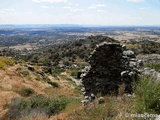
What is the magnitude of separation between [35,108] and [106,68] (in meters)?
5.40

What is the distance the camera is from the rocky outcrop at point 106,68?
16.4 metres

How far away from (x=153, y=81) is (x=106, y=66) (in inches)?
332

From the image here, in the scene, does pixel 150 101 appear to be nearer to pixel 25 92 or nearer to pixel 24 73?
pixel 25 92

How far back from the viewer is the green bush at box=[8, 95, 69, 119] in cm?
1330

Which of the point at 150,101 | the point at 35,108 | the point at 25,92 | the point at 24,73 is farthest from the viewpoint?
the point at 24,73

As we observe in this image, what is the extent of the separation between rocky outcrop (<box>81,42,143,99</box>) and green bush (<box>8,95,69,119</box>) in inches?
114

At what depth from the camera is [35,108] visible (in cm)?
1422

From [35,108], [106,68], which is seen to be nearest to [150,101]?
[35,108]

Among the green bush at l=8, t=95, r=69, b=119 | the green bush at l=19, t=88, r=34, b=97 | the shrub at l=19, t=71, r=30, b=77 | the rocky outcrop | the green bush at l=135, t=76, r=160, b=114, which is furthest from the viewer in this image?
the shrub at l=19, t=71, r=30, b=77

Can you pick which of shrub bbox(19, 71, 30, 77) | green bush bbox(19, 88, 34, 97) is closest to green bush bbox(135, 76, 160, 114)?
green bush bbox(19, 88, 34, 97)

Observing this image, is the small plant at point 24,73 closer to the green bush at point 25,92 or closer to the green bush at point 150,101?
the green bush at point 25,92

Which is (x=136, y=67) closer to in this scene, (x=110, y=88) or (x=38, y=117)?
(x=110, y=88)

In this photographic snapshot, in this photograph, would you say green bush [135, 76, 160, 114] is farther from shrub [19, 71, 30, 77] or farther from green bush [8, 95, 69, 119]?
shrub [19, 71, 30, 77]

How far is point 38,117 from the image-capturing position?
11.7 metres
